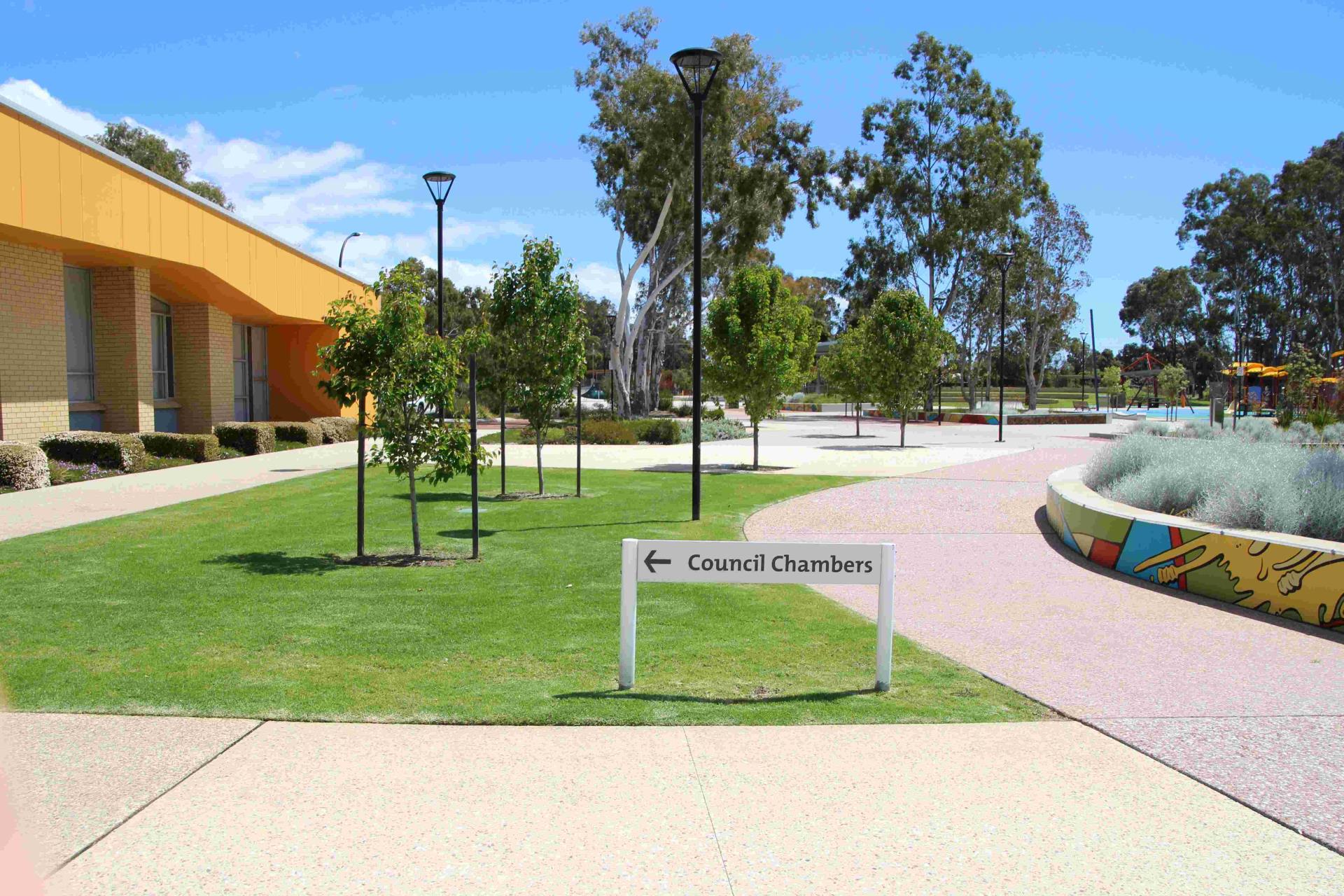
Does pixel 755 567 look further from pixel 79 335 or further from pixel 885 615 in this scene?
pixel 79 335

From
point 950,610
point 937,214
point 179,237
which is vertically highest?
point 937,214

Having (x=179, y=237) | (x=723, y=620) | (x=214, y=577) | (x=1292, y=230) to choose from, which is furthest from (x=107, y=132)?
(x=1292, y=230)

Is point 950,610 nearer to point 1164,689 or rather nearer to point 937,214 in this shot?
point 1164,689

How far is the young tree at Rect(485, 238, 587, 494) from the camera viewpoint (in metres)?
15.2

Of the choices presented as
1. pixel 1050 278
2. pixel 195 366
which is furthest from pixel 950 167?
pixel 195 366

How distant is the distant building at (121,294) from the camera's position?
56.3 feet

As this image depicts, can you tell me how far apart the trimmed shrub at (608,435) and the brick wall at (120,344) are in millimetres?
13182

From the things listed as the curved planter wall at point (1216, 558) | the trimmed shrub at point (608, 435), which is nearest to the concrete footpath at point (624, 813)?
the curved planter wall at point (1216, 558)

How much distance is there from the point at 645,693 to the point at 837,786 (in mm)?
1607

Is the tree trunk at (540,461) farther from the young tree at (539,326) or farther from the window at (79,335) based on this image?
the window at (79,335)

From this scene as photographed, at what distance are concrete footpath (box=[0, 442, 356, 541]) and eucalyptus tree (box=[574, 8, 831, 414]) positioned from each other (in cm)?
2038

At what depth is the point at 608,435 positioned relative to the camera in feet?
103

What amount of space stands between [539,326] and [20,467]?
26.4 feet

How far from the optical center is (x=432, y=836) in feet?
12.3
